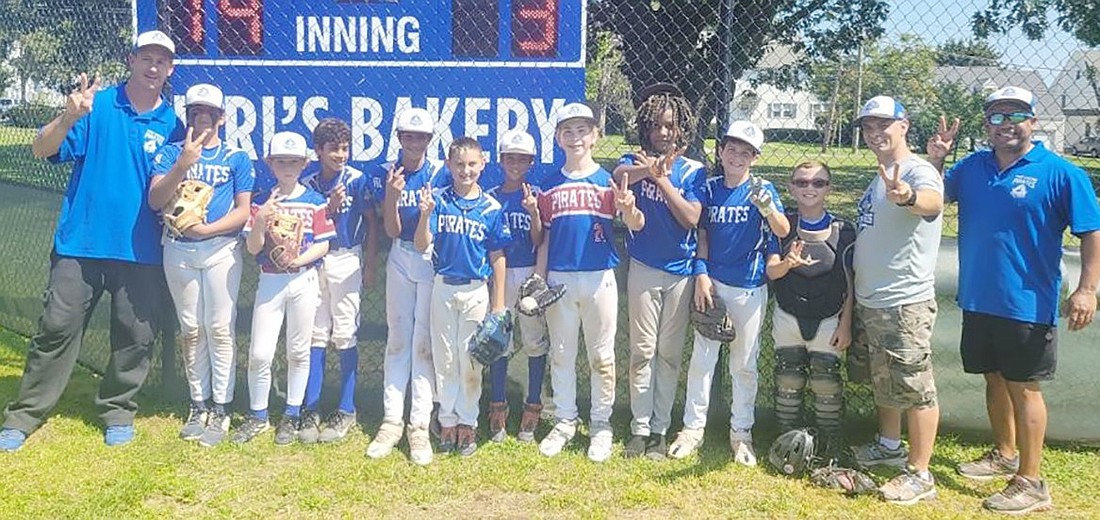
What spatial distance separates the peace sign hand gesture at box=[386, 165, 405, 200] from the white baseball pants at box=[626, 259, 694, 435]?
3.79 ft

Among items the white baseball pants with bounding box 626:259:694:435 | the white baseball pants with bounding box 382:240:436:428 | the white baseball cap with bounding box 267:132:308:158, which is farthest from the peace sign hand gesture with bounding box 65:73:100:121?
the white baseball pants with bounding box 626:259:694:435

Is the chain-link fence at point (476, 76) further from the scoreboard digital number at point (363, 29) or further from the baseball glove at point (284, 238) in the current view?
the baseball glove at point (284, 238)

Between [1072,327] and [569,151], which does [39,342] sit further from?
[1072,327]

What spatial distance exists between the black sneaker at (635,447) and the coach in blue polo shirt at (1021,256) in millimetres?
1516

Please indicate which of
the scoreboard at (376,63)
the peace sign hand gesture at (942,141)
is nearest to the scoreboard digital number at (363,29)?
the scoreboard at (376,63)

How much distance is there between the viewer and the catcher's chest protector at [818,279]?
3.84 metres

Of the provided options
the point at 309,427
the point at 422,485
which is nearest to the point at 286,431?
the point at 309,427

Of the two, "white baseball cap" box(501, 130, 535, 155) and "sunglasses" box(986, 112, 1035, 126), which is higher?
"sunglasses" box(986, 112, 1035, 126)

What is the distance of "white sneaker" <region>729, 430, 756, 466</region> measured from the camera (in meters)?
4.10

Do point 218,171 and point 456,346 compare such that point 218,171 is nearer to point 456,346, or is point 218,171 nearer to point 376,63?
point 376,63

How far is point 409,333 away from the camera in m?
4.30

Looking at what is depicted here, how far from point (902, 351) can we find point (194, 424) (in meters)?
3.41

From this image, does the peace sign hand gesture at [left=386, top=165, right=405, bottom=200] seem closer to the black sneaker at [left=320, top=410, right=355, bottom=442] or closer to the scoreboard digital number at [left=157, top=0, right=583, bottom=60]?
the scoreboard digital number at [left=157, top=0, right=583, bottom=60]

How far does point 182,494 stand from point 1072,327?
12.7 feet
